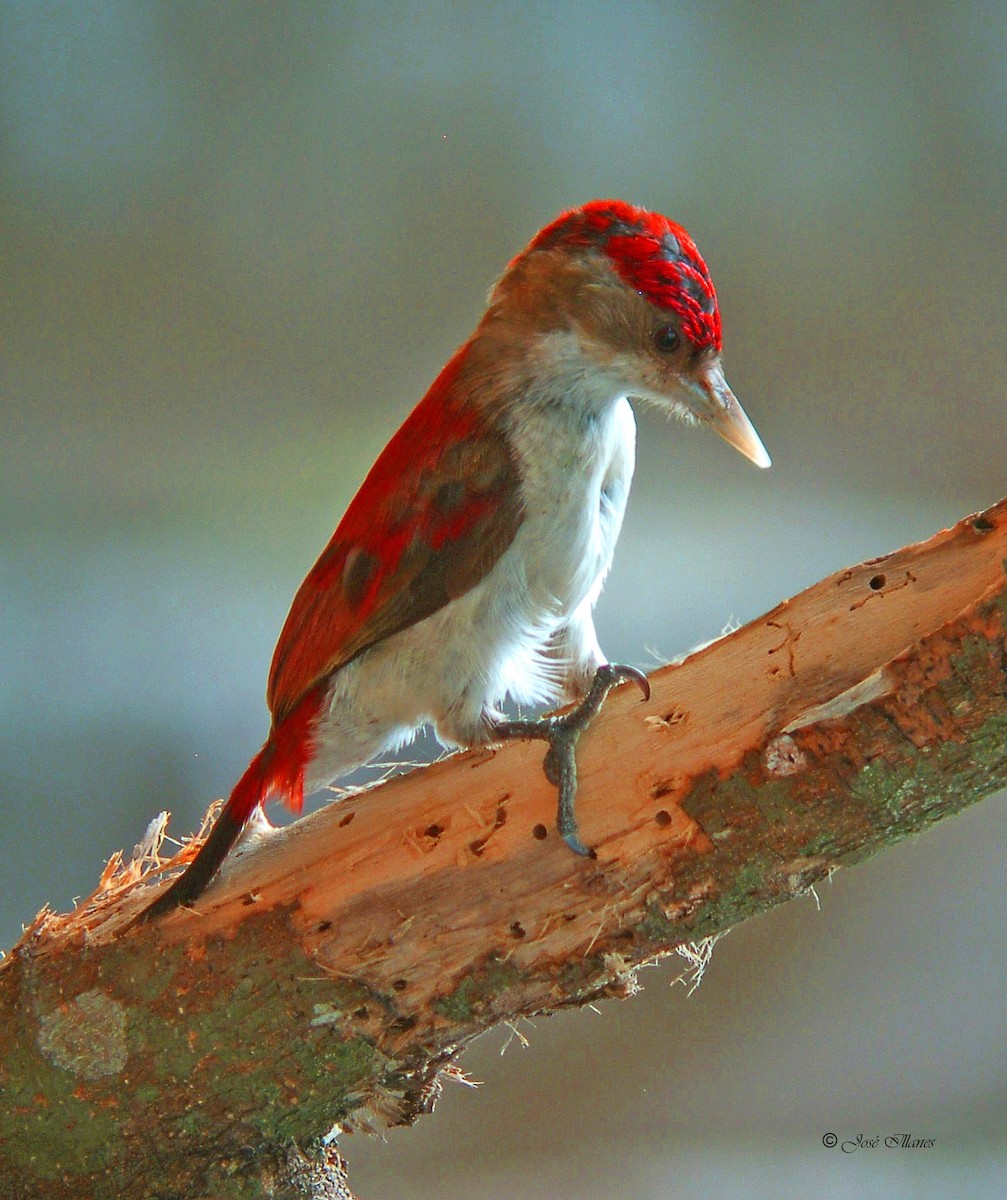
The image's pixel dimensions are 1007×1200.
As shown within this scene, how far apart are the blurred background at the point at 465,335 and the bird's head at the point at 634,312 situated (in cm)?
107

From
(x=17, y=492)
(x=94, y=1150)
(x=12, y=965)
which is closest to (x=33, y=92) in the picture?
(x=17, y=492)

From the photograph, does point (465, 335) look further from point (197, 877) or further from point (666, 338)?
point (197, 877)

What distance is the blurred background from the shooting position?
2379 millimetres

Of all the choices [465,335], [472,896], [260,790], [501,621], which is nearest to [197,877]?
[260,790]

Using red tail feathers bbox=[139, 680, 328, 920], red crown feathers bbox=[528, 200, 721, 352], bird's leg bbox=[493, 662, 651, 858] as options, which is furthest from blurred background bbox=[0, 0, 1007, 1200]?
bird's leg bbox=[493, 662, 651, 858]

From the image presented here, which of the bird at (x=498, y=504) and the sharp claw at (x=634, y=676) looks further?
the bird at (x=498, y=504)

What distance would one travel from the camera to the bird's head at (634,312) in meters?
1.36

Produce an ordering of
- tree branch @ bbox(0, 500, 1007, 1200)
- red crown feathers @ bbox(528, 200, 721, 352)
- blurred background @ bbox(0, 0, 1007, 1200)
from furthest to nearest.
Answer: blurred background @ bbox(0, 0, 1007, 1200), red crown feathers @ bbox(528, 200, 721, 352), tree branch @ bbox(0, 500, 1007, 1200)

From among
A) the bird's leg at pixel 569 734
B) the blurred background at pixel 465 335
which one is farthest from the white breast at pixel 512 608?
the blurred background at pixel 465 335

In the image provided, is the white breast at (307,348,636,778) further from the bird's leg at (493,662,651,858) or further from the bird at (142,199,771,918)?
the bird's leg at (493,662,651,858)

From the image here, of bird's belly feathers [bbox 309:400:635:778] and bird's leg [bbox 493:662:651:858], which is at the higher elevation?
bird's belly feathers [bbox 309:400:635:778]

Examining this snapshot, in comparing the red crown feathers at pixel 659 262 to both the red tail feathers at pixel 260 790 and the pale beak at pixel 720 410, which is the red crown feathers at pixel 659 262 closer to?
the pale beak at pixel 720 410

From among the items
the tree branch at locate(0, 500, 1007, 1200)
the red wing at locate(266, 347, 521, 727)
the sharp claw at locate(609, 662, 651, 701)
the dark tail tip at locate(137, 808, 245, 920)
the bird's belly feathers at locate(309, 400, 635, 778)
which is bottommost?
the tree branch at locate(0, 500, 1007, 1200)

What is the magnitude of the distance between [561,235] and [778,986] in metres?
1.87
